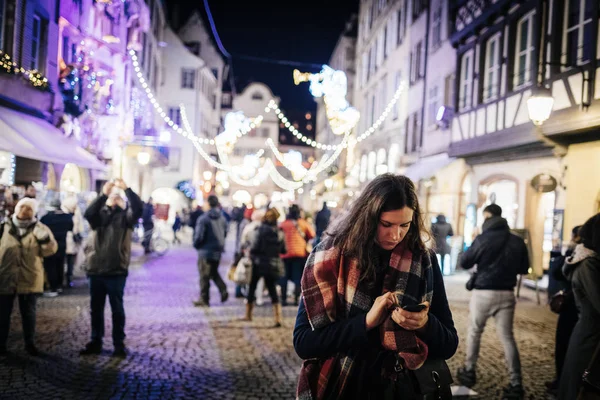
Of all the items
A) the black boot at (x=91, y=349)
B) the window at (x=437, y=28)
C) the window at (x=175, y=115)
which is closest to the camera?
the black boot at (x=91, y=349)

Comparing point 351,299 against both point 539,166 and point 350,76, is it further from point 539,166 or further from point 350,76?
point 350,76

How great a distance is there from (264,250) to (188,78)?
36710 mm

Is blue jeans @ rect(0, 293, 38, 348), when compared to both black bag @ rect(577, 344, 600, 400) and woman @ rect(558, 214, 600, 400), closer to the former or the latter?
woman @ rect(558, 214, 600, 400)

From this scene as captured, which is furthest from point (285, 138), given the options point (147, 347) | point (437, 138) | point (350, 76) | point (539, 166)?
point (147, 347)

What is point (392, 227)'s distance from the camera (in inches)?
100

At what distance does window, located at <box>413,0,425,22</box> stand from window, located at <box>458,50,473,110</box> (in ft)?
22.5

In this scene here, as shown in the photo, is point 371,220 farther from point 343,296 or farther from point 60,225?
point 60,225

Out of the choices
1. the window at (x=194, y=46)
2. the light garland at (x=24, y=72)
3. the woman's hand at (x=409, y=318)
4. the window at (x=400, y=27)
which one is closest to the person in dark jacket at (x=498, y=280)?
the woman's hand at (x=409, y=318)

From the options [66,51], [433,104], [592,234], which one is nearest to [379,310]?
[592,234]

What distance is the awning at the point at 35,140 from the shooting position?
35.9 ft

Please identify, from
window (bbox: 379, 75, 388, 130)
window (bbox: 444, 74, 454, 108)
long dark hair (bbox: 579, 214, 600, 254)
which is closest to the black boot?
long dark hair (bbox: 579, 214, 600, 254)

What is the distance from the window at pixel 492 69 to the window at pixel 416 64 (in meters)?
7.23

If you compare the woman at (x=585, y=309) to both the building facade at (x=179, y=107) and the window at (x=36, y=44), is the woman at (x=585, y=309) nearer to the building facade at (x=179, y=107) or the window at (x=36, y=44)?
the window at (x=36, y=44)

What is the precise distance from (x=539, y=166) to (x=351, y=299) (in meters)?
13.5
